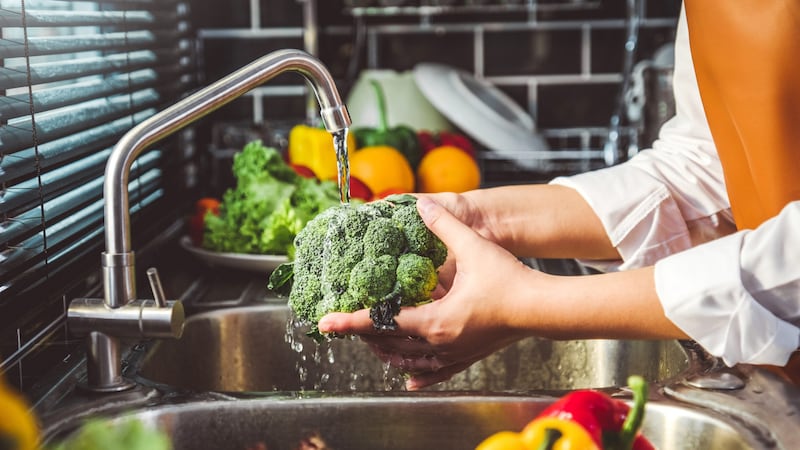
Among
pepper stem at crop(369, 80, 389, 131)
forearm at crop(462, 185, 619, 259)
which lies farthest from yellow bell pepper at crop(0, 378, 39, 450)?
pepper stem at crop(369, 80, 389, 131)

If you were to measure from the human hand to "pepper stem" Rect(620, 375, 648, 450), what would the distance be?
9.2 inches

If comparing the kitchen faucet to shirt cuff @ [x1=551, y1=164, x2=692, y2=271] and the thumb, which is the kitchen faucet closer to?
the thumb

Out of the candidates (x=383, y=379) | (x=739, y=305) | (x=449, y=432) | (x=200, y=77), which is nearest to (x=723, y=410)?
(x=739, y=305)

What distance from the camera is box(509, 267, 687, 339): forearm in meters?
0.93

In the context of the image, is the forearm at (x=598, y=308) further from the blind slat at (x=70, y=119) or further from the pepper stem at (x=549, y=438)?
the blind slat at (x=70, y=119)

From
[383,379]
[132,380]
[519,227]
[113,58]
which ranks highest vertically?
[113,58]

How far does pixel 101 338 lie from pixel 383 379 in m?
0.50

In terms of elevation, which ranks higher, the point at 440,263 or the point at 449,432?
the point at 440,263

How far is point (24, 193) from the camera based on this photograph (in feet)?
3.67

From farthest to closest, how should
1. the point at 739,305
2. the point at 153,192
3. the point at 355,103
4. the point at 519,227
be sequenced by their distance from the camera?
the point at 355,103 < the point at 153,192 < the point at 519,227 < the point at 739,305

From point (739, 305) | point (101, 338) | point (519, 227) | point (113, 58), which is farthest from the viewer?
point (113, 58)

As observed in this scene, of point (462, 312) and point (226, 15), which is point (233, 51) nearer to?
point (226, 15)

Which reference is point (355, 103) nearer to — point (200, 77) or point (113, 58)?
point (200, 77)

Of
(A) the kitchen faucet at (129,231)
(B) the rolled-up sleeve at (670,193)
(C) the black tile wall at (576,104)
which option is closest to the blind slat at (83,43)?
(A) the kitchen faucet at (129,231)
